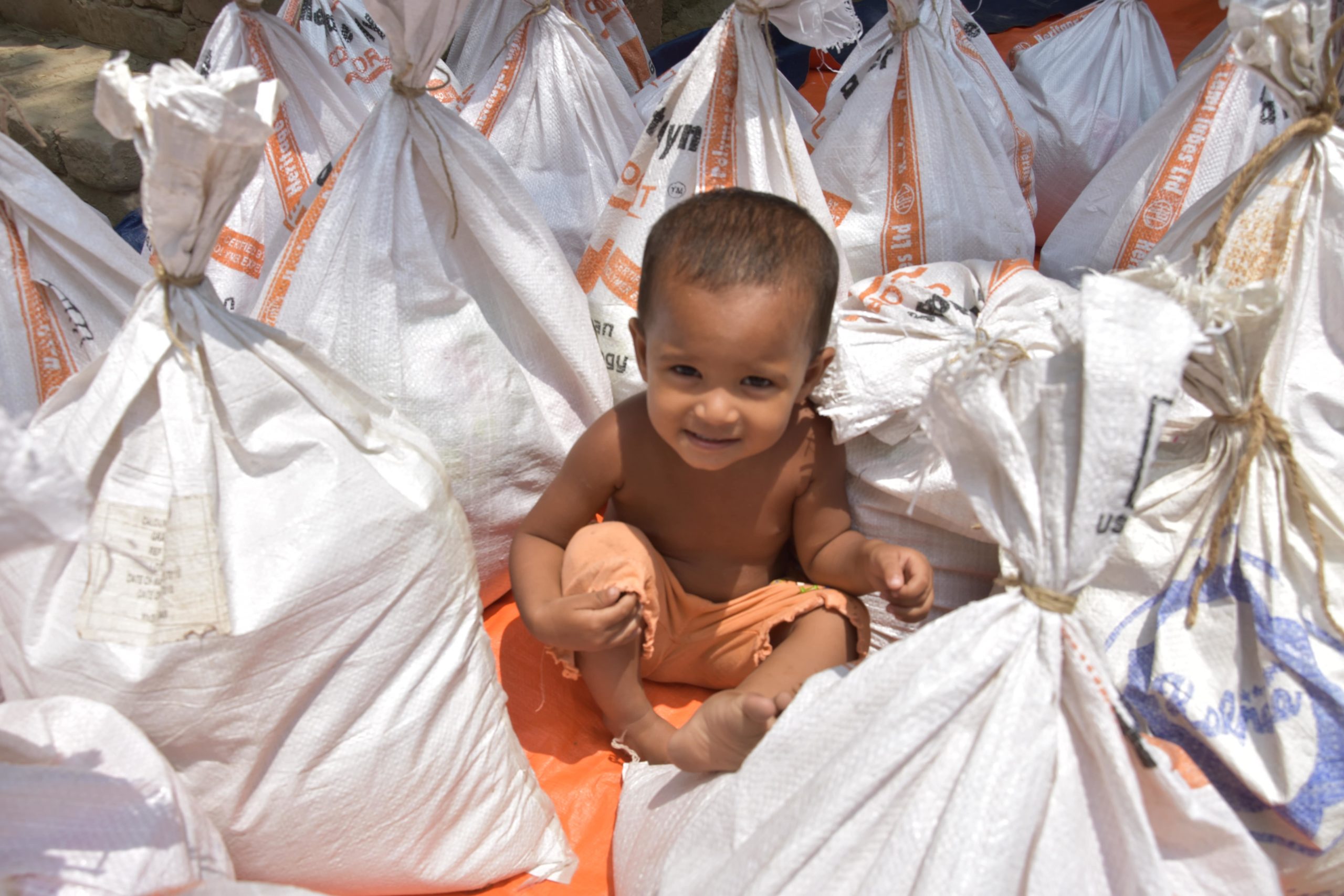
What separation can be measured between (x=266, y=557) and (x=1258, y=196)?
1144 millimetres

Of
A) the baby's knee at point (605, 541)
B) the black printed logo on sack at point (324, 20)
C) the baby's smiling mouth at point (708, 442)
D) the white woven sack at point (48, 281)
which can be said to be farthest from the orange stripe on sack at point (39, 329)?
the black printed logo on sack at point (324, 20)

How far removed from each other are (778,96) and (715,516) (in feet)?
2.48

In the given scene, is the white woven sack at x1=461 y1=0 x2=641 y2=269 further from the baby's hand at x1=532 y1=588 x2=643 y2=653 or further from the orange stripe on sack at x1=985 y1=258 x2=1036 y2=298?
the baby's hand at x1=532 y1=588 x2=643 y2=653

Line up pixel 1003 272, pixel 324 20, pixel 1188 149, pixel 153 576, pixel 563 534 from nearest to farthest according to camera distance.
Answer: pixel 153 576, pixel 563 534, pixel 1003 272, pixel 1188 149, pixel 324 20

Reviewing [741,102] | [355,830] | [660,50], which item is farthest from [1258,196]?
[660,50]

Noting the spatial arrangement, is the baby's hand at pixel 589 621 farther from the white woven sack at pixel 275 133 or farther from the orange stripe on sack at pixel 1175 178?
the orange stripe on sack at pixel 1175 178

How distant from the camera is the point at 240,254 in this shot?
171 cm

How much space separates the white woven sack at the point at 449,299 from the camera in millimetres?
1284

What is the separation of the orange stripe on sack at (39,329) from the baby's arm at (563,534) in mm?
693

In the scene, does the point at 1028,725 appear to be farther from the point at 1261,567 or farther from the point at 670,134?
the point at 670,134

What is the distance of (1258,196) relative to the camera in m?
1.06

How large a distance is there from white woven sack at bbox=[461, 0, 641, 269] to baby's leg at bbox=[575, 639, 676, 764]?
98 cm

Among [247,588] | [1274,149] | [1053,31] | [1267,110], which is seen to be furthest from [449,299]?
[1053,31]

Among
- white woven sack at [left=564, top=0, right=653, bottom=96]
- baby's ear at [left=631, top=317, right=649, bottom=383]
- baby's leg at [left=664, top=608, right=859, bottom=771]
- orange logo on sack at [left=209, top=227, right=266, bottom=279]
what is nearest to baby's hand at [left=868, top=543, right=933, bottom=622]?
baby's leg at [left=664, top=608, right=859, bottom=771]
